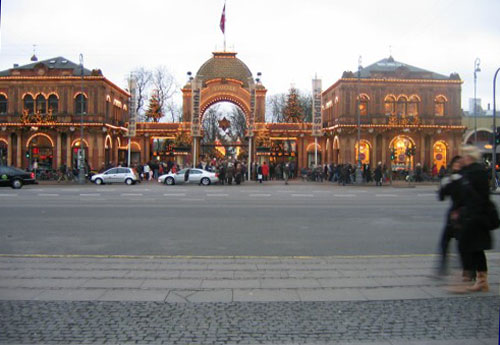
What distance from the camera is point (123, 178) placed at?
125ft

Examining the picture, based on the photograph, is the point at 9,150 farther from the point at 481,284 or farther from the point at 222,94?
the point at 481,284

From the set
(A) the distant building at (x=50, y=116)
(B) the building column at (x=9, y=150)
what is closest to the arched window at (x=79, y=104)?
(A) the distant building at (x=50, y=116)

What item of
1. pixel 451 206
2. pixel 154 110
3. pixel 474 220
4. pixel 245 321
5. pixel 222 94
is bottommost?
pixel 245 321

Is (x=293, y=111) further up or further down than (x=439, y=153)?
further up

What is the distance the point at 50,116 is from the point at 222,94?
18052mm

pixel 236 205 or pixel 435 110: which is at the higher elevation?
pixel 435 110

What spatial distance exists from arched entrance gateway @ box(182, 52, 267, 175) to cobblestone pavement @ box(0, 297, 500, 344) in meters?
38.2

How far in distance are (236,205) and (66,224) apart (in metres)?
7.28

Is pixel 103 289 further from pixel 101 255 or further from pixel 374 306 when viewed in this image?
pixel 374 306

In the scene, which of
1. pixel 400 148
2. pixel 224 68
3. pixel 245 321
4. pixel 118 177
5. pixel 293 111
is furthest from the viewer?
pixel 293 111

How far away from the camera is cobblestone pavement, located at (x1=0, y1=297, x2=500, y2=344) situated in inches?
197

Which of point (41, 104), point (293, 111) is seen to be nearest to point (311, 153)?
point (293, 111)

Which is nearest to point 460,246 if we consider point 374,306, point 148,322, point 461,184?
point 461,184

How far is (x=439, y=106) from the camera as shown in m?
52.3
